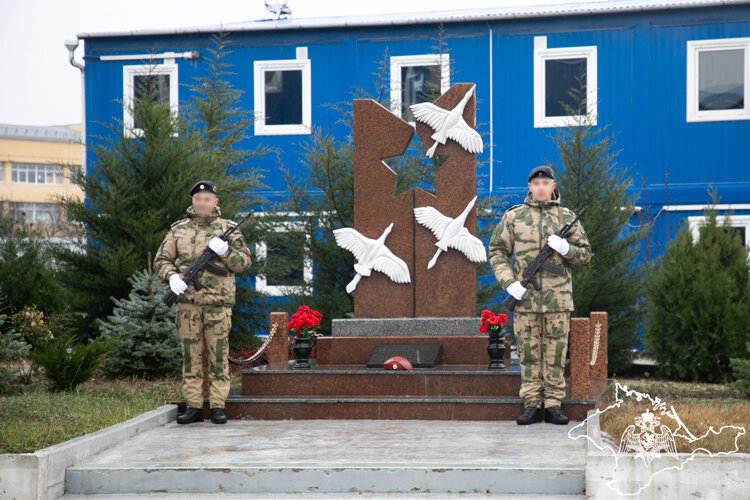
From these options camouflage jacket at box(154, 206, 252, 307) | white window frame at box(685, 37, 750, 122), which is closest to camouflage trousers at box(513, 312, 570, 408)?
camouflage jacket at box(154, 206, 252, 307)

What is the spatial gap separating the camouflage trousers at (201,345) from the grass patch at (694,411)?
3274 millimetres

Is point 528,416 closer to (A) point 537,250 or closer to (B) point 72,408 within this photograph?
(A) point 537,250

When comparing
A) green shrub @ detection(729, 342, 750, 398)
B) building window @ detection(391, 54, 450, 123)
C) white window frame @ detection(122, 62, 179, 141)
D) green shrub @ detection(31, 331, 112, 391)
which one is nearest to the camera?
green shrub @ detection(729, 342, 750, 398)

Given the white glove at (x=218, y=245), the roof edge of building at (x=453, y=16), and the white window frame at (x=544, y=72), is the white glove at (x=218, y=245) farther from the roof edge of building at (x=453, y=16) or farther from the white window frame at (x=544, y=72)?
the white window frame at (x=544, y=72)

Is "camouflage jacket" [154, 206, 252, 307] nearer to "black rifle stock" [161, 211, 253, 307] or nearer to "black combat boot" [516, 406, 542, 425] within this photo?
"black rifle stock" [161, 211, 253, 307]

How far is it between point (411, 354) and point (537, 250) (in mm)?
2036

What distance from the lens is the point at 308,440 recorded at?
263 inches

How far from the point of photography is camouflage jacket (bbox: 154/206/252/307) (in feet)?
24.6

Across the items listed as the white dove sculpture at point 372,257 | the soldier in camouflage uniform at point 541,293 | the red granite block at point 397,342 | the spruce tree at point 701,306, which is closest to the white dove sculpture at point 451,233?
the white dove sculpture at point 372,257

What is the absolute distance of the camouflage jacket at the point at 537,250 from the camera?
7223 millimetres

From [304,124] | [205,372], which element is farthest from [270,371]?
[304,124]

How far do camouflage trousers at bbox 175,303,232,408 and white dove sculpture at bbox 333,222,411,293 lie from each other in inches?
91.5

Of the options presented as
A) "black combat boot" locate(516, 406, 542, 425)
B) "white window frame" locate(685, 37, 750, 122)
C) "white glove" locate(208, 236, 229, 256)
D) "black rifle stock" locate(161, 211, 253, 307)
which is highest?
"white window frame" locate(685, 37, 750, 122)

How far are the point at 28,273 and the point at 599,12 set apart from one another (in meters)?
11.2
